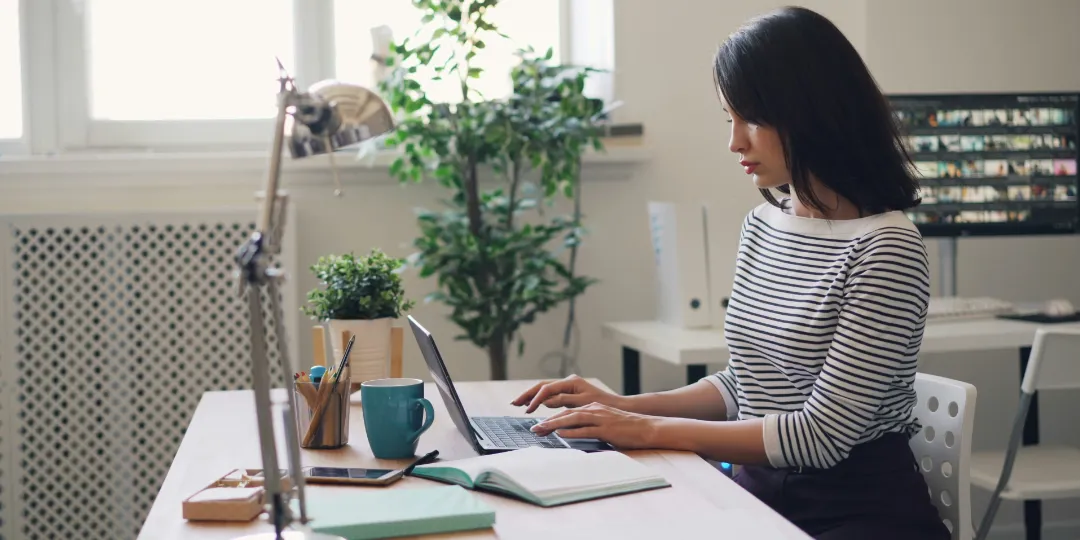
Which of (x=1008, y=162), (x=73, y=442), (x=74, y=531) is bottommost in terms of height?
(x=74, y=531)

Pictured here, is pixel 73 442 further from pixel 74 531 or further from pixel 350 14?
pixel 350 14

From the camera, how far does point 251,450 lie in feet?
4.35

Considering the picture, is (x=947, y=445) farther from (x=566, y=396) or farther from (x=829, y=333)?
(x=566, y=396)

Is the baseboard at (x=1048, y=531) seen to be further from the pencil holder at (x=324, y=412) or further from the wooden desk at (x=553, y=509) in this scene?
the pencil holder at (x=324, y=412)

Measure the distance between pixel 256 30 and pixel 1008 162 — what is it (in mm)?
1981

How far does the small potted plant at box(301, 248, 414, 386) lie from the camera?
171 cm

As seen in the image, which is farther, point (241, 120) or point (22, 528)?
point (241, 120)

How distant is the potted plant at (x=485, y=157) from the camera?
8.23ft

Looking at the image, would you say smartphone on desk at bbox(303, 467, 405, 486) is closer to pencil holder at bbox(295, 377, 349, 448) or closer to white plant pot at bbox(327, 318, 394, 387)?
pencil holder at bbox(295, 377, 349, 448)

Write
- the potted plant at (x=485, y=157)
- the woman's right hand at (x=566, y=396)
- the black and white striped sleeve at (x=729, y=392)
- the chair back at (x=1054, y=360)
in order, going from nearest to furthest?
the woman's right hand at (x=566, y=396)
the black and white striped sleeve at (x=729, y=392)
the chair back at (x=1054, y=360)
the potted plant at (x=485, y=157)

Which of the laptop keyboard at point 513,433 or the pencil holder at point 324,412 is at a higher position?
the pencil holder at point 324,412

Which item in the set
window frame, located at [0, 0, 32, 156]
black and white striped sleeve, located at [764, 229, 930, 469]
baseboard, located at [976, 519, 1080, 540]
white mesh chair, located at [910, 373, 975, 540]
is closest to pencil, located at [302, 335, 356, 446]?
black and white striped sleeve, located at [764, 229, 930, 469]

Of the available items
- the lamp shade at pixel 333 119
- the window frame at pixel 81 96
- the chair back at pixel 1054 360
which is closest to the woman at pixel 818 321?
the lamp shade at pixel 333 119

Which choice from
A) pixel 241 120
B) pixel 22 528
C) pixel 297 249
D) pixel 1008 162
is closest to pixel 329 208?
pixel 297 249
